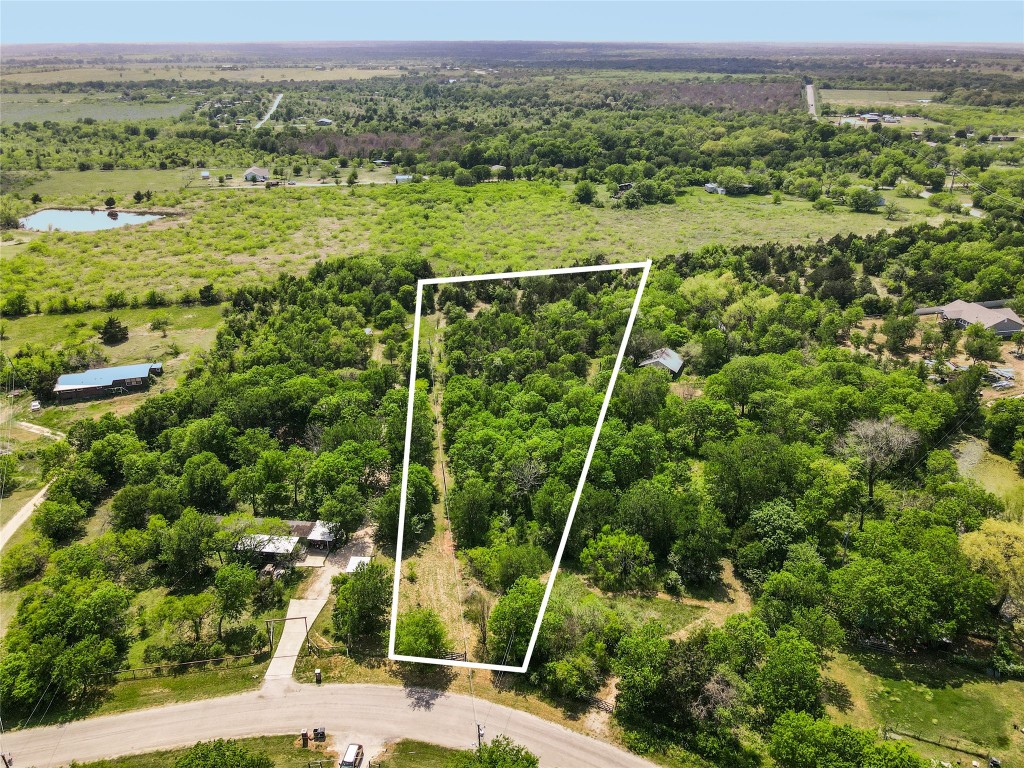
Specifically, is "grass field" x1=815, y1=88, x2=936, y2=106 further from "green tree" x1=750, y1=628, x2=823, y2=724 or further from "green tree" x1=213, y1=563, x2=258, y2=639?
"green tree" x1=213, y1=563, x2=258, y2=639

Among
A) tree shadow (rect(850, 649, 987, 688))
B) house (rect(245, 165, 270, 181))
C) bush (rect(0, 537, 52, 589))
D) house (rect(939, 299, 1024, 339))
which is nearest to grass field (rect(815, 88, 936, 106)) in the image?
house (rect(939, 299, 1024, 339))

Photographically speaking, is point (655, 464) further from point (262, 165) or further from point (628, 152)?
point (262, 165)

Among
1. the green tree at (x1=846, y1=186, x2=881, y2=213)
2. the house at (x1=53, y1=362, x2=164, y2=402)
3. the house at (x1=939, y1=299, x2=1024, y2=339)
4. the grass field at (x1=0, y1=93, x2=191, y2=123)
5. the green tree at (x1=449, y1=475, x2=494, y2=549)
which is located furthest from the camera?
the grass field at (x1=0, y1=93, x2=191, y2=123)

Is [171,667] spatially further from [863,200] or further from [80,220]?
[863,200]

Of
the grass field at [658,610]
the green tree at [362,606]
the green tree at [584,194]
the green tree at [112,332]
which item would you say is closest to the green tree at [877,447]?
the grass field at [658,610]

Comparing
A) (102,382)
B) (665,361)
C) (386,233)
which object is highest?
(386,233)

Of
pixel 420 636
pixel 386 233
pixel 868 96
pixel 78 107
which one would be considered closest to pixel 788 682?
pixel 420 636
